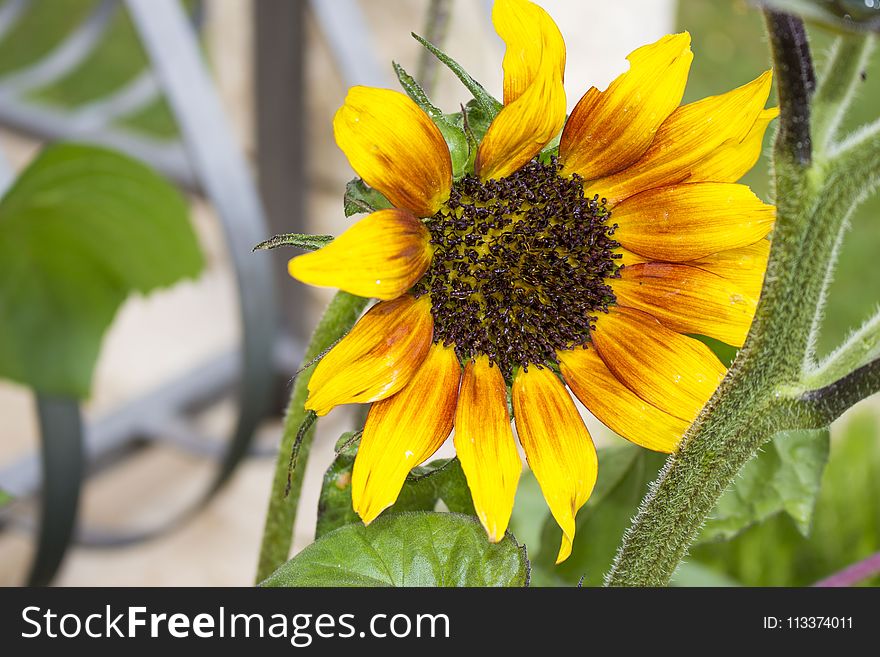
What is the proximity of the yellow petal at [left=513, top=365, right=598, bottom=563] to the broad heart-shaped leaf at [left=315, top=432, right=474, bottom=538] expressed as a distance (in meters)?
0.02

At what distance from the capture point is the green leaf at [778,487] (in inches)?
12.2

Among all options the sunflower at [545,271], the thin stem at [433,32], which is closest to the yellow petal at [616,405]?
the sunflower at [545,271]

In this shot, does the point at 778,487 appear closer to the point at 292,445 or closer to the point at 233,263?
the point at 292,445

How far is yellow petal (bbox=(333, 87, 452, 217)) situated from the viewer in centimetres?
20

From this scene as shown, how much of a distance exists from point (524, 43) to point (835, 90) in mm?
65

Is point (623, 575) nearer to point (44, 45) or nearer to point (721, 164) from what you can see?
point (721, 164)

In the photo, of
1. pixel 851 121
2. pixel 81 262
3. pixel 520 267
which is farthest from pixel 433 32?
pixel 851 121

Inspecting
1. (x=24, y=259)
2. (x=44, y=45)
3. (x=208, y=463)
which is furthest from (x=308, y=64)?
(x=44, y=45)

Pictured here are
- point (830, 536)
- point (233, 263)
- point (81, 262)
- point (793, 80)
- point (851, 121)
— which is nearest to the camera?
point (793, 80)

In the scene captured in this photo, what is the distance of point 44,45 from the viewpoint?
2094mm

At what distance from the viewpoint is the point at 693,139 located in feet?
0.73

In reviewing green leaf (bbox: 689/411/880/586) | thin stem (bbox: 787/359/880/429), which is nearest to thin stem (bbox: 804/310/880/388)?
thin stem (bbox: 787/359/880/429)
